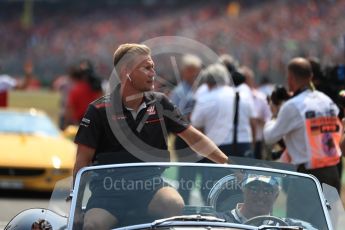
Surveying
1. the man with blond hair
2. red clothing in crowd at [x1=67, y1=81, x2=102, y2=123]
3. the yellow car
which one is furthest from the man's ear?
red clothing in crowd at [x1=67, y1=81, x2=102, y2=123]

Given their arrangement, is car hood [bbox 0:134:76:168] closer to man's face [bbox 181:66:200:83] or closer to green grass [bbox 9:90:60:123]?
man's face [bbox 181:66:200:83]

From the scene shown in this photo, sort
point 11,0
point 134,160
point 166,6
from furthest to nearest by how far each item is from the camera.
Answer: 1. point 11,0
2. point 166,6
3. point 134,160

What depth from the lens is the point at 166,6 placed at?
192ft

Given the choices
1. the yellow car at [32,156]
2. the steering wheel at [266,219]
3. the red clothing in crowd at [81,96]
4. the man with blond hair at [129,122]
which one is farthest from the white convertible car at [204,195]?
the red clothing in crowd at [81,96]

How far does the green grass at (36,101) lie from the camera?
39.6 m

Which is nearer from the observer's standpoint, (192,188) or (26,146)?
(192,188)

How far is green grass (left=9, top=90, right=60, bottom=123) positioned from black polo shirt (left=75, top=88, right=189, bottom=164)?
30.8 metres

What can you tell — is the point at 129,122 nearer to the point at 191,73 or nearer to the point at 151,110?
the point at 151,110

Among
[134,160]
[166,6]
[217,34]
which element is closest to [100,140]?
[134,160]

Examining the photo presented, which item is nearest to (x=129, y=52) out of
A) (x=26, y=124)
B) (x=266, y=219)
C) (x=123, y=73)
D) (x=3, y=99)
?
(x=123, y=73)

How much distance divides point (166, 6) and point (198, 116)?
49.0 metres

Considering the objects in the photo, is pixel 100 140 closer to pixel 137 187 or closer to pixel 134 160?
pixel 134 160

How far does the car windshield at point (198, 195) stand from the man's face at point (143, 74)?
3.29 feet

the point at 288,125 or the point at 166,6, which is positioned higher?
the point at 166,6
